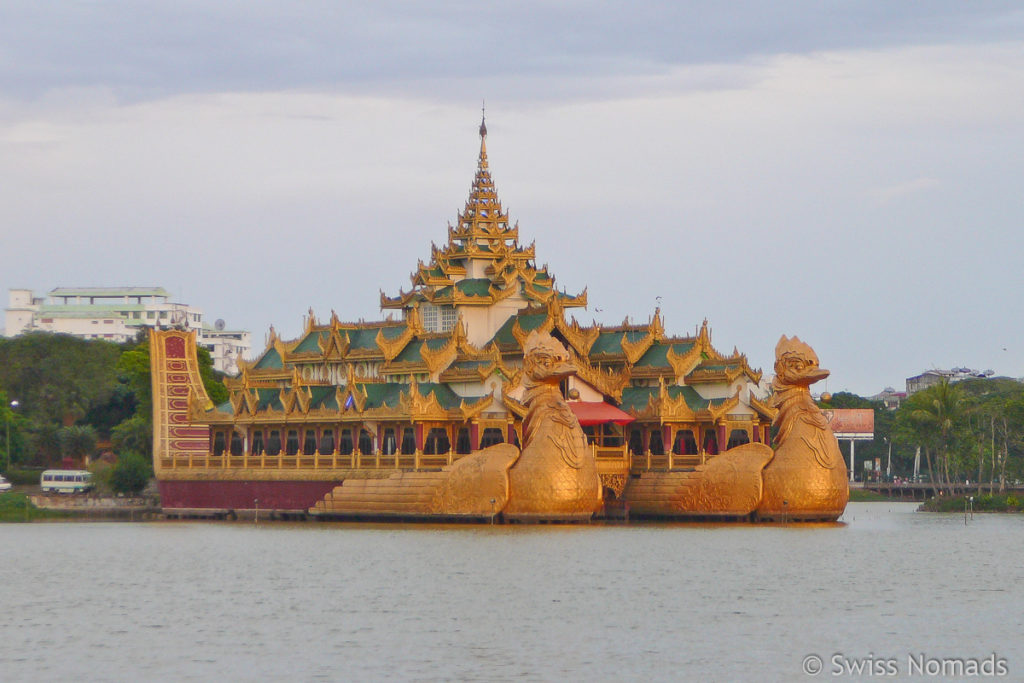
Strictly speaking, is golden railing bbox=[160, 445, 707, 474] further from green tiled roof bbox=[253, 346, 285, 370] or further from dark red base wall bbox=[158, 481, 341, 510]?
green tiled roof bbox=[253, 346, 285, 370]

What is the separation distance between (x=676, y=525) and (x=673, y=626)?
25.9m

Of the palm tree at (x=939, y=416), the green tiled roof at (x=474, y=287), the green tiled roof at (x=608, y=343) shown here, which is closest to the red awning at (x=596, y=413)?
the green tiled roof at (x=608, y=343)

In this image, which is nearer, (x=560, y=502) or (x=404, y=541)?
(x=404, y=541)

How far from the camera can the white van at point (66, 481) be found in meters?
79.8

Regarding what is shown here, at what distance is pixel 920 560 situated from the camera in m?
51.8

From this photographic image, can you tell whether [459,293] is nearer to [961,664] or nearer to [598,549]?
[598,549]

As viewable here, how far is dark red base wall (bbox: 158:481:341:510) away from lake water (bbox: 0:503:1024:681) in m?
3.73

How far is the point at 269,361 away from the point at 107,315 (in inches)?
4352

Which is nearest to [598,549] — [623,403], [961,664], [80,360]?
[623,403]

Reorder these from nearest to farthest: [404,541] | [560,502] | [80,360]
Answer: [404,541], [560,502], [80,360]

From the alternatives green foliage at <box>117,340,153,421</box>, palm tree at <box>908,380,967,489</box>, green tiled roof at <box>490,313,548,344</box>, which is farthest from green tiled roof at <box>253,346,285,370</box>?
palm tree at <box>908,380,967,489</box>

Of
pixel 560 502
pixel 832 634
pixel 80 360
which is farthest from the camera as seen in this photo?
pixel 80 360

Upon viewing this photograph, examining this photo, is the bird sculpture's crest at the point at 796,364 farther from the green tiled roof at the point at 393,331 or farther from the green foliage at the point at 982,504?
the green foliage at the point at 982,504

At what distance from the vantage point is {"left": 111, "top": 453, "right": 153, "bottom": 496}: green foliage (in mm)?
78000
